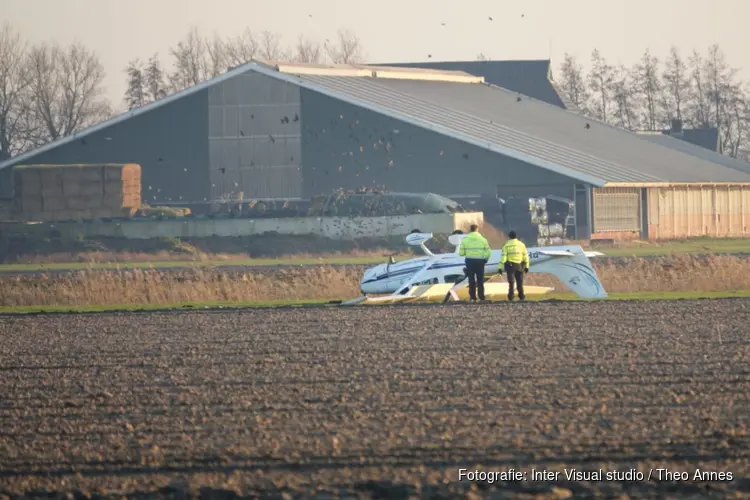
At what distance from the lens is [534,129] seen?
67.1 m

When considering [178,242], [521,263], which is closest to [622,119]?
[178,242]

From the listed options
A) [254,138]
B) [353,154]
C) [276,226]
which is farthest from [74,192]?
[353,154]

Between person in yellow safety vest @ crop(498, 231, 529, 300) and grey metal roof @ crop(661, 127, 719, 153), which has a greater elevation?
grey metal roof @ crop(661, 127, 719, 153)

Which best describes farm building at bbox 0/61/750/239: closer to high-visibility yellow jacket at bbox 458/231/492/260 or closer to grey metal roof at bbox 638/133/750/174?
grey metal roof at bbox 638/133/750/174

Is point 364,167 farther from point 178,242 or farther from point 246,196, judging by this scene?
point 178,242

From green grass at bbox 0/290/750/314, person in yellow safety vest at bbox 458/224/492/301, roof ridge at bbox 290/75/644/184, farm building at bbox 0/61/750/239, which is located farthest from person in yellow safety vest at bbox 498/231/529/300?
roof ridge at bbox 290/75/644/184

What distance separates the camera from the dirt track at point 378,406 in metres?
11.9

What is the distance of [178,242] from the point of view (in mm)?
52875

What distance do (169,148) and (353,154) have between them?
807 cm

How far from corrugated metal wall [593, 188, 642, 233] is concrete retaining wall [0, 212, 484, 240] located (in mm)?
5964

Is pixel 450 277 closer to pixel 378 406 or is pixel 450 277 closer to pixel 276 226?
pixel 378 406

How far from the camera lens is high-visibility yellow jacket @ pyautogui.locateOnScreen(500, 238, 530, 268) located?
29062 millimetres

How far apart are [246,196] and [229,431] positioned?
48552 mm

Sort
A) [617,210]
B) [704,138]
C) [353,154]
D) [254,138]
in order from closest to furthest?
[617,210], [353,154], [254,138], [704,138]
